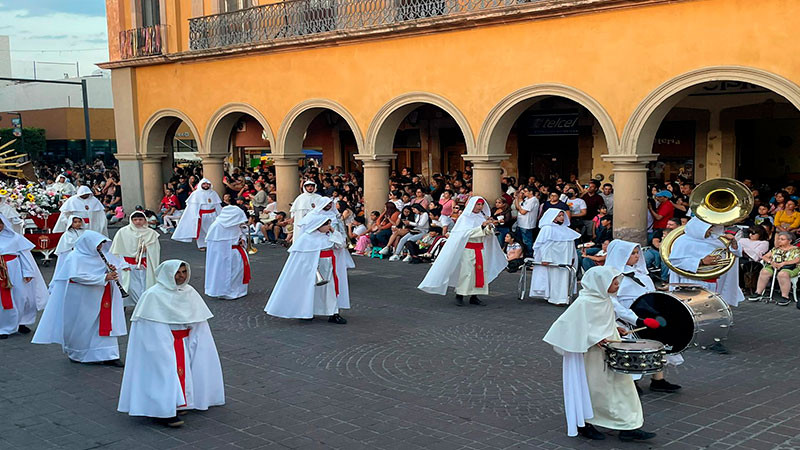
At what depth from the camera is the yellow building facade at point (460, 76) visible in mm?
14766

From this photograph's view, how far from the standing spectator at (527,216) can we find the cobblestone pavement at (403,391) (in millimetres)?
4361

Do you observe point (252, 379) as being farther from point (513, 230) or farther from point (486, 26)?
point (486, 26)

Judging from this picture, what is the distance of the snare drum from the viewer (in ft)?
22.5

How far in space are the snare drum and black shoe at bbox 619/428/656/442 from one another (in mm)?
593

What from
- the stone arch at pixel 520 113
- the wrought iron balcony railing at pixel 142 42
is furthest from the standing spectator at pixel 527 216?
the wrought iron balcony railing at pixel 142 42

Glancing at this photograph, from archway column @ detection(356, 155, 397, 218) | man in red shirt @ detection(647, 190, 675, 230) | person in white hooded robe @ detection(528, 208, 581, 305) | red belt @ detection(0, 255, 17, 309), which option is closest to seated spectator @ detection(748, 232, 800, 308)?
person in white hooded robe @ detection(528, 208, 581, 305)

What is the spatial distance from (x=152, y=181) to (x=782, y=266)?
20.0 meters

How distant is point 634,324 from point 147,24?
22645 millimetres

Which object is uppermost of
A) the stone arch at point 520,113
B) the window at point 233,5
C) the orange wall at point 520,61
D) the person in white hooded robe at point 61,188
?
the window at point 233,5

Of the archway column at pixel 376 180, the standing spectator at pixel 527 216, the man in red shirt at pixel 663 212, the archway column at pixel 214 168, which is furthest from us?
the archway column at pixel 214 168

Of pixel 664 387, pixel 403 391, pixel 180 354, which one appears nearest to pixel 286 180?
pixel 403 391

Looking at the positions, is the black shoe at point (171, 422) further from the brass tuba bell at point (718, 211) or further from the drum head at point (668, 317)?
the brass tuba bell at point (718, 211)

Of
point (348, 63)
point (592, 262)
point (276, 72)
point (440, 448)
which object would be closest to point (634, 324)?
point (440, 448)

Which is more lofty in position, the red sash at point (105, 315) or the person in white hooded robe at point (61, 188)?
the person in white hooded robe at point (61, 188)
